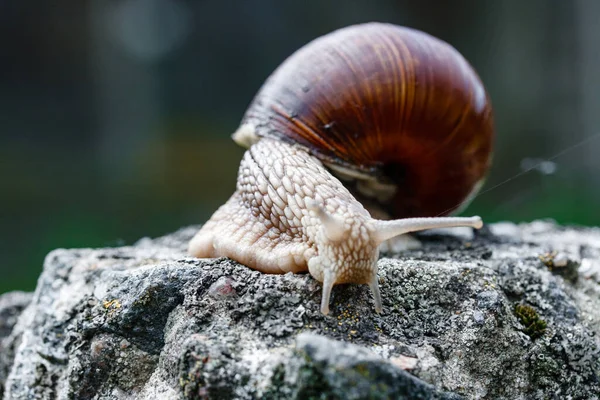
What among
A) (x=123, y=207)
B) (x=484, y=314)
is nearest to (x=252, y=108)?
(x=484, y=314)

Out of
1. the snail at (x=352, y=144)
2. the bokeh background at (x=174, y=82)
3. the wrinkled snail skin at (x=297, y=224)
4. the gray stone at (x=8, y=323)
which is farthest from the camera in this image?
the bokeh background at (x=174, y=82)

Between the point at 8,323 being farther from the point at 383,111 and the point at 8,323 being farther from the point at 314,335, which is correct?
the point at 383,111

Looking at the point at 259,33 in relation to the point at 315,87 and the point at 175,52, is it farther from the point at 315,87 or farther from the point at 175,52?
the point at 315,87

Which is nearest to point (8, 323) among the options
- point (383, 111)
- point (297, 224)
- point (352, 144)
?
point (297, 224)

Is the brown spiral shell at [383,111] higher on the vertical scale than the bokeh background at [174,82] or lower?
lower

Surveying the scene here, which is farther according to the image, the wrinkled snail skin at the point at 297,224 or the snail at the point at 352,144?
the snail at the point at 352,144

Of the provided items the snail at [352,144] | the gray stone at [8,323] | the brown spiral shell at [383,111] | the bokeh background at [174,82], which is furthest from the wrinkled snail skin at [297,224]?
the bokeh background at [174,82]

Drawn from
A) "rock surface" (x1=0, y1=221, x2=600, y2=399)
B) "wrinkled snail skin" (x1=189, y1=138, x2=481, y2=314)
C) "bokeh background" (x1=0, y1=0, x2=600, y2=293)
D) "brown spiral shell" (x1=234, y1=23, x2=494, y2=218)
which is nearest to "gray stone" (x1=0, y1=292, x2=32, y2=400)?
"rock surface" (x1=0, y1=221, x2=600, y2=399)

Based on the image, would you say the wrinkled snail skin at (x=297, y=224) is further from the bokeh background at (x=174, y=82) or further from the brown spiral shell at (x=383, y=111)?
the bokeh background at (x=174, y=82)
